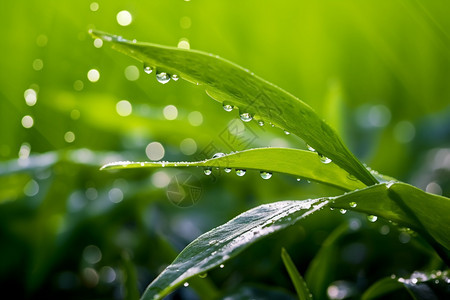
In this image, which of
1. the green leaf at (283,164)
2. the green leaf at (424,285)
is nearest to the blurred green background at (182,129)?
the green leaf at (424,285)

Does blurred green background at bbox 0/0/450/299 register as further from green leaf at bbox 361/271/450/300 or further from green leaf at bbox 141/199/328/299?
green leaf at bbox 141/199/328/299

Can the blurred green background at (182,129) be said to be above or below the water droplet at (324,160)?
above

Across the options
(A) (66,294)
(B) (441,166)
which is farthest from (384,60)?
(A) (66,294)

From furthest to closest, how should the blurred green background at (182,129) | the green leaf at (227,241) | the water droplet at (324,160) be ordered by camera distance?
the blurred green background at (182,129) → the water droplet at (324,160) → the green leaf at (227,241)

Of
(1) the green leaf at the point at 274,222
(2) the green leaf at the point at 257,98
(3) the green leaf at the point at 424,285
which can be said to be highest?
(2) the green leaf at the point at 257,98

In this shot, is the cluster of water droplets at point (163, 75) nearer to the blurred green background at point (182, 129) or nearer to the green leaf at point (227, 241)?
the green leaf at point (227, 241)

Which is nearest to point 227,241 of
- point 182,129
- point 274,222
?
point 274,222

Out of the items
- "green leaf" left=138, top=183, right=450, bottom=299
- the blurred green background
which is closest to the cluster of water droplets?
"green leaf" left=138, top=183, right=450, bottom=299
